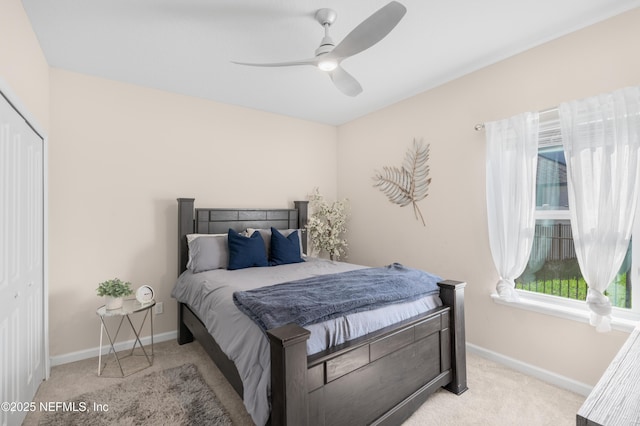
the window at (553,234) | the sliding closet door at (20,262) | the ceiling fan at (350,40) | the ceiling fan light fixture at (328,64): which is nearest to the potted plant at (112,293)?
the sliding closet door at (20,262)

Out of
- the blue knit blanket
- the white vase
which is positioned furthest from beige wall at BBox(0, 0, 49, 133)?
the blue knit blanket

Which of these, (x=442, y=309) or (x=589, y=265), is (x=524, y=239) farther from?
(x=442, y=309)

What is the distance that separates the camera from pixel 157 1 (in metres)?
1.93

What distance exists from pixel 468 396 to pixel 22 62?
12.5ft

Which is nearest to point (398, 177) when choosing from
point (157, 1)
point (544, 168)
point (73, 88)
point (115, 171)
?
point (544, 168)

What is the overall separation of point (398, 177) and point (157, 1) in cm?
281

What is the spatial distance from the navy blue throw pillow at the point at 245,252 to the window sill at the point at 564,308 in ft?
7.31

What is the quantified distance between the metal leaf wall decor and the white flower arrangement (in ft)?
2.43

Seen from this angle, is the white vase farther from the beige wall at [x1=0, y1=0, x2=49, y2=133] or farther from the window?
the window

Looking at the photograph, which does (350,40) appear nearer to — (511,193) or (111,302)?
(511,193)

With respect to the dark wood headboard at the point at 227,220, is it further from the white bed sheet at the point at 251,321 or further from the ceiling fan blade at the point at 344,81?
the ceiling fan blade at the point at 344,81

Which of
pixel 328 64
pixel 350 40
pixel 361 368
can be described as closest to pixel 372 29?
pixel 350 40

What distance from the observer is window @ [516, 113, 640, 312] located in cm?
241

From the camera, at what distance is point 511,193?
8.49 ft
